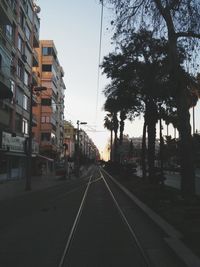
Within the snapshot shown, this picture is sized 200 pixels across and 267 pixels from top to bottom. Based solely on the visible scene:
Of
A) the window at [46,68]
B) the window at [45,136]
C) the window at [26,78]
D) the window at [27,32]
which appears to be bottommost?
the window at [45,136]

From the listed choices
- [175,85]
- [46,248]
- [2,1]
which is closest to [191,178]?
[175,85]

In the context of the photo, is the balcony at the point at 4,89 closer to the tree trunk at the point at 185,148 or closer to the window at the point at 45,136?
the tree trunk at the point at 185,148

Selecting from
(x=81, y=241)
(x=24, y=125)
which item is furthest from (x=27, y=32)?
(x=81, y=241)

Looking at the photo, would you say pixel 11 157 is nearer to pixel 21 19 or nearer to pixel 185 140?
pixel 21 19

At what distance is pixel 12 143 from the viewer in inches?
1806

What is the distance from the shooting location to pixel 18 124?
52.4m

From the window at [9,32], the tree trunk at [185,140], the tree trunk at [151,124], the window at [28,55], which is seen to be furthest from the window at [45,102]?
the tree trunk at [185,140]

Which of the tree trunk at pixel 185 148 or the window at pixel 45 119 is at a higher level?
the window at pixel 45 119

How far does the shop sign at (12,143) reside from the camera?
4197 centimetres

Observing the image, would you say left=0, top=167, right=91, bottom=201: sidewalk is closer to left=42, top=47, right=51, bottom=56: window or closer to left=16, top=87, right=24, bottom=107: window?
left=16, top=87, right=24, bottom=107: window

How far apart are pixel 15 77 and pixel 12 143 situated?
25.7 ft

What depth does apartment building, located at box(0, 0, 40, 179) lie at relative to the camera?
A: 38.7 m

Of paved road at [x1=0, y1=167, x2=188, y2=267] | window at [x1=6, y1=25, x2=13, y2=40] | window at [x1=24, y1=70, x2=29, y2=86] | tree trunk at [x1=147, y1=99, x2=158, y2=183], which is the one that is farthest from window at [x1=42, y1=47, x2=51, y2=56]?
paved road at [x1=0, y1=167, x2=188, y2=267]

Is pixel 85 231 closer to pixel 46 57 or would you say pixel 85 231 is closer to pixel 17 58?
pixel 17 58
